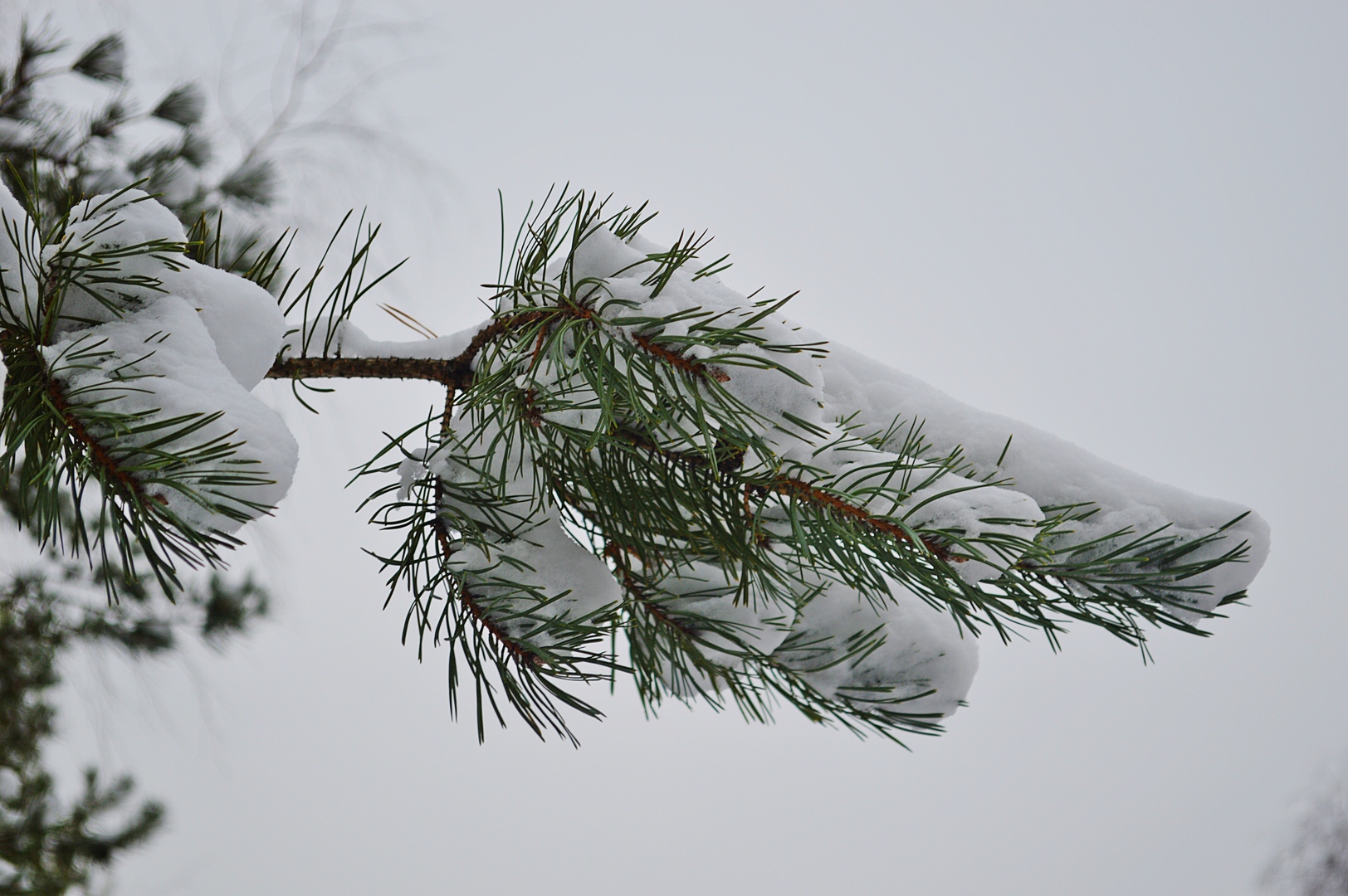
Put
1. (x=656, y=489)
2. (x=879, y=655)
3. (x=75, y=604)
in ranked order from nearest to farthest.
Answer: (x=656, y=489) < (x=879, y=655) < (x=75, y=604)

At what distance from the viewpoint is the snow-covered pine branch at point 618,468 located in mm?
341

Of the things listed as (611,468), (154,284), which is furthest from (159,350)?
(611,468)

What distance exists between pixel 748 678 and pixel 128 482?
1.47ft

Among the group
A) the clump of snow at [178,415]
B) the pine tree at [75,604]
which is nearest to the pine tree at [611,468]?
the clump of snow at [178,415]

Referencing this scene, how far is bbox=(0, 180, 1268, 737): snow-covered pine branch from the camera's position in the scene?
0.34 metres

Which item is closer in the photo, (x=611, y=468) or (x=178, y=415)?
(x=178, y=415)

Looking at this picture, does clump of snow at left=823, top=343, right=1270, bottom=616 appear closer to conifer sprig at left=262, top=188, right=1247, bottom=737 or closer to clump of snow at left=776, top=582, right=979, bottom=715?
conifer sprig at left=262, top=188, right=1247, bottom=737

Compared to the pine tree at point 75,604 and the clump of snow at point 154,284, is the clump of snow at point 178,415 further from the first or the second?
the pine tree at point 75,604

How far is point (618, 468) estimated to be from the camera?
476 mm

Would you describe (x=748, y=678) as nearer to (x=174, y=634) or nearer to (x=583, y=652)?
(x=583, y=652)

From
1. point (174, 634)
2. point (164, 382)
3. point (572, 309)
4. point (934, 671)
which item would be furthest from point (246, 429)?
point (174, 634)

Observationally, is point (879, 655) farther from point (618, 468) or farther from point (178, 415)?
point (178, 415)

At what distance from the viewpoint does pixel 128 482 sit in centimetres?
32

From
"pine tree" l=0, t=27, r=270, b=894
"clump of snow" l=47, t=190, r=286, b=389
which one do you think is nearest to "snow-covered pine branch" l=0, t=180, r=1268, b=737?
"clump of snow" l=47, t=190, r=286, b=389
